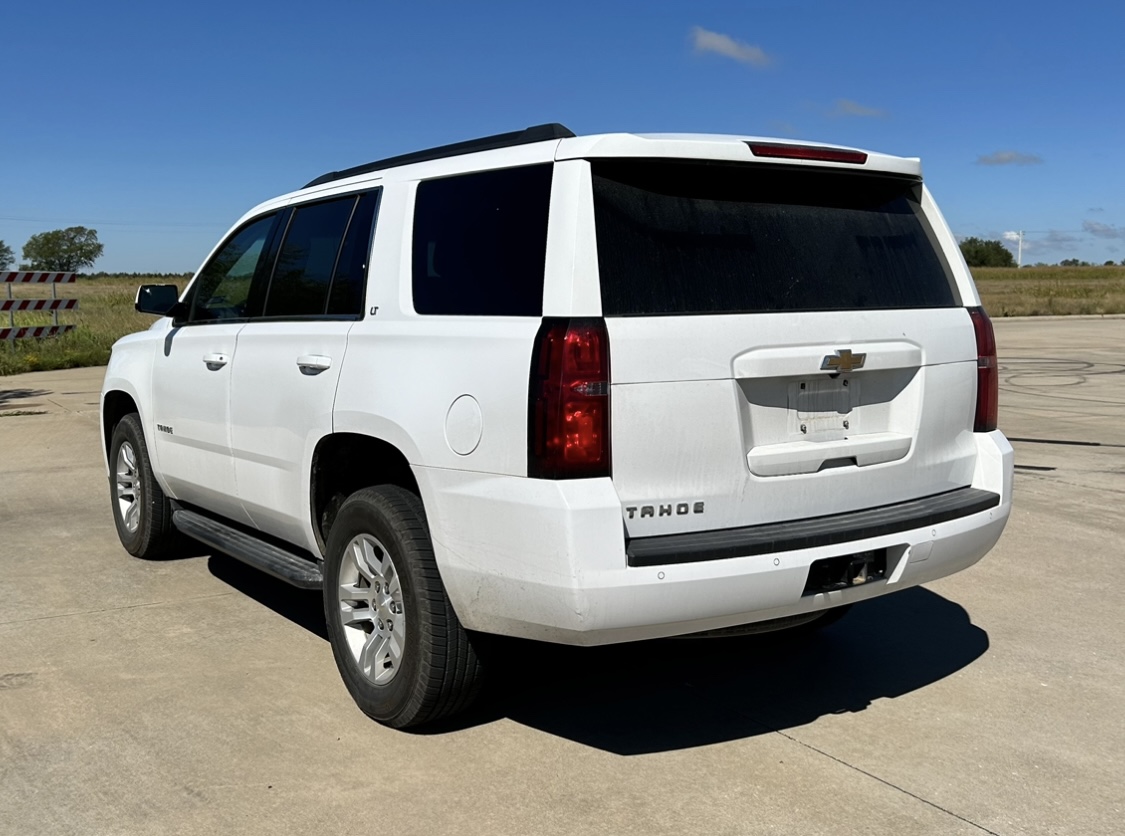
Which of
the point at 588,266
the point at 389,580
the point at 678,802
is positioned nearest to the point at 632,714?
the point at 678,802

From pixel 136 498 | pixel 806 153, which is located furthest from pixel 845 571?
pixel 136 498

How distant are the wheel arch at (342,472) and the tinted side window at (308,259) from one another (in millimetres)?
594

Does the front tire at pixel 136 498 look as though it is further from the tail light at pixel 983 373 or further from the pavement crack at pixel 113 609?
the tail light at pixel 983 373

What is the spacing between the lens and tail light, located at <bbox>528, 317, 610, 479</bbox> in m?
3.49

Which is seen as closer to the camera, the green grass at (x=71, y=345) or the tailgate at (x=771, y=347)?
the tailgate at (x=771, y=347)

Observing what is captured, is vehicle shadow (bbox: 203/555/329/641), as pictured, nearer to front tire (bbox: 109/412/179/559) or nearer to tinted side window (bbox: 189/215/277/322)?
front tire (bbox: 109/412/179/559)

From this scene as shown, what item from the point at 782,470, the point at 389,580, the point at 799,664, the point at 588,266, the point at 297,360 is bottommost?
the point at 799,664

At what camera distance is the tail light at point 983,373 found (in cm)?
441

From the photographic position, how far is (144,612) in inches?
225

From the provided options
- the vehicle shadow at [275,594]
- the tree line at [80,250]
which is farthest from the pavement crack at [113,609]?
the tree line at [80,250]

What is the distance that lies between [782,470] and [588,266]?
91 cm

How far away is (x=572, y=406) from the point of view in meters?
3.48

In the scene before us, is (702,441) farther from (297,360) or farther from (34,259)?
(34,259)

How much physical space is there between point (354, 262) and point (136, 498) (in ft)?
9.26
